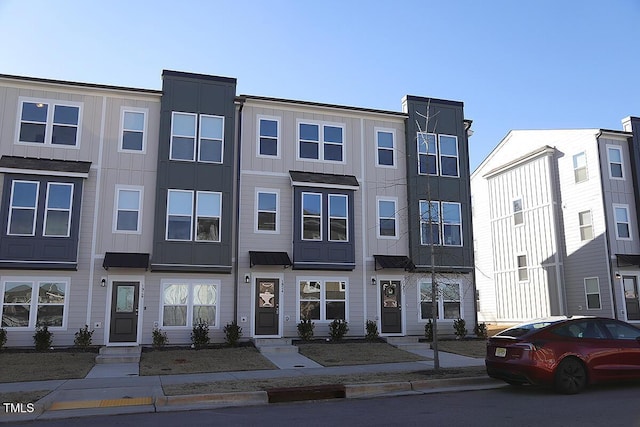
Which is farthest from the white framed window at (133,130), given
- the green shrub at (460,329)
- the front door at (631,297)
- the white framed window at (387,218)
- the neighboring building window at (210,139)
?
the front door at (631,297)

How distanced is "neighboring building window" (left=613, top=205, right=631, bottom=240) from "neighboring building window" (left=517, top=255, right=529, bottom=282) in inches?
213

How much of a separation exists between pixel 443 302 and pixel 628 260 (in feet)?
30.2

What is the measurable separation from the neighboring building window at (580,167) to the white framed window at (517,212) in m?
3.85

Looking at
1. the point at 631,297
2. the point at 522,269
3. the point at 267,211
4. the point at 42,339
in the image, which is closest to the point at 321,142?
the point at 267,211

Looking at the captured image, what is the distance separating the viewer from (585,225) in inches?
1010

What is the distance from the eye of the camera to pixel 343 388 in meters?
10.6

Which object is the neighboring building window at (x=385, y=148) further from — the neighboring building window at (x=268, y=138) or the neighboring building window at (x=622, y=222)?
the neighboring building window at (x=622, y=222)

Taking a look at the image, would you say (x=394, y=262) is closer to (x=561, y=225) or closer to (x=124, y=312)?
(x=124, y=312)

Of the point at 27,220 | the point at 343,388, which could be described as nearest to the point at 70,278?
the point at 27,220

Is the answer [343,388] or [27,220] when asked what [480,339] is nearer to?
[343,388]

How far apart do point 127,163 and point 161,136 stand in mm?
1447

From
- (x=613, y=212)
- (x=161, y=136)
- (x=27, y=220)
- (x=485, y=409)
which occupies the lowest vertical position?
(x=485, y=409)

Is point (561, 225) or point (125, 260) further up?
Answer: point (561, 225)

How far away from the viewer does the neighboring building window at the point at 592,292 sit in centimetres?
2492
